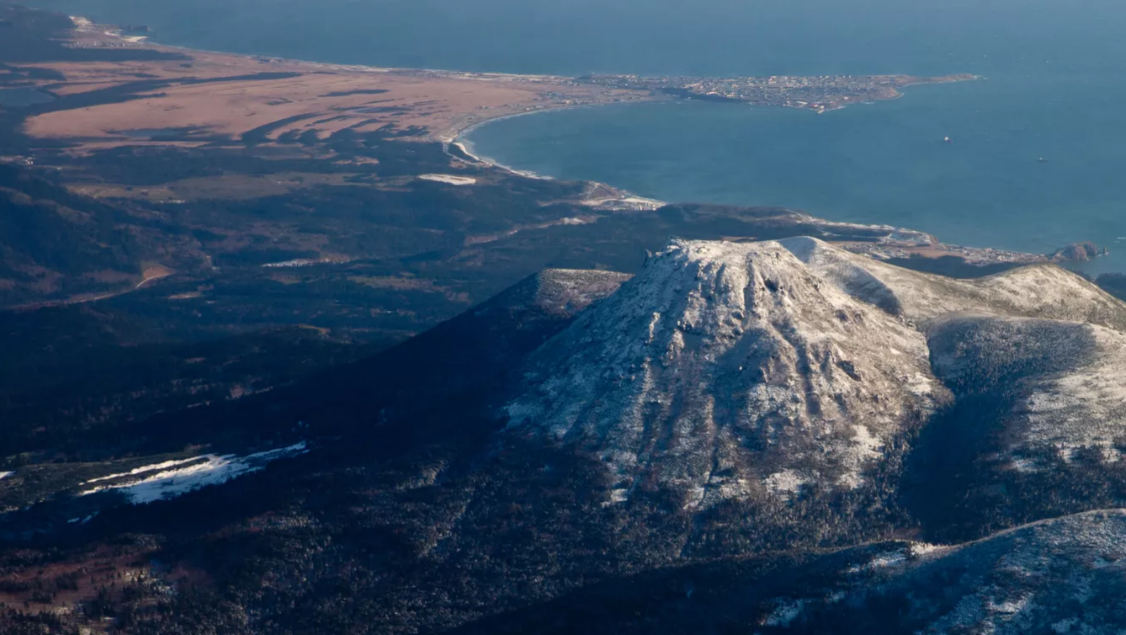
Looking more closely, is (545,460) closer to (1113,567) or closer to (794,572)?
(794,572)

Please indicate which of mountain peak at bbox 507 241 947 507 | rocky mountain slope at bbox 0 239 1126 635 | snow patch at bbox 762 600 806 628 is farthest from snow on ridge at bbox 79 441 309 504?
snow patch at bbox 762 600 806 628

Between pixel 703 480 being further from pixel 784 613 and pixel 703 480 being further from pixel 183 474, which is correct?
pixel 183 474

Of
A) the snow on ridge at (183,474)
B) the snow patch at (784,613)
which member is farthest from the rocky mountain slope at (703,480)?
the snow on ridge at (183,474)

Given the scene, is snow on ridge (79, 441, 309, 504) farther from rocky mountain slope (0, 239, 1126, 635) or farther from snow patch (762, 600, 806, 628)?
snow patch (762, 600, 806, 628)

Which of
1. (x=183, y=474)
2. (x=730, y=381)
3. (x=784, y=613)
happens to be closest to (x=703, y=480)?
(x=730, y=381)

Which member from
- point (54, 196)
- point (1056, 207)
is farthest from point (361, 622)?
point (1056, 207)

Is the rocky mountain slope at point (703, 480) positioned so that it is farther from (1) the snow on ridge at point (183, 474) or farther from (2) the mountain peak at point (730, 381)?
(1) the snow on ridge at point (183, 474)

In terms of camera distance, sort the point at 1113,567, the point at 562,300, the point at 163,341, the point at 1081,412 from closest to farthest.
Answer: the point at 1113,567
the point at 1081,412
the point at 562,300
the point at 163,341

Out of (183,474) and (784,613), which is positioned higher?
(784,613)
